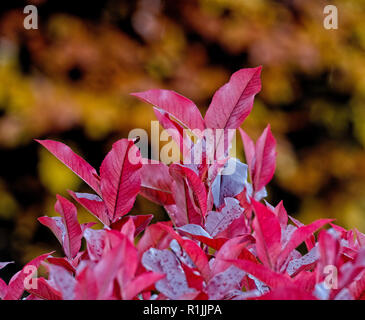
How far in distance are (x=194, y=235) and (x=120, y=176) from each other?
0.37 ft

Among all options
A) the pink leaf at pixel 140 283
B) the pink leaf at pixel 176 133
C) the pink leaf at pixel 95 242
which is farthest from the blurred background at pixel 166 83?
the pink leaf at pixel 140 283

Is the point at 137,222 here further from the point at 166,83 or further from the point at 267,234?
the point at 166,83

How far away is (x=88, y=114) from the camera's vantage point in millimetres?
2221

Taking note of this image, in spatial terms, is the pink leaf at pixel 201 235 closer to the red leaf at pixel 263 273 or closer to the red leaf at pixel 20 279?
the red leaf at pixel 263 273

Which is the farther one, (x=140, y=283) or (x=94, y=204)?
(x=94, y=204)

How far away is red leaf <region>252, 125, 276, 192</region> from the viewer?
A: 0.66m

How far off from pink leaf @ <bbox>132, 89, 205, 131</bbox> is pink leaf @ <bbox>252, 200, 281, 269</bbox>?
169mm

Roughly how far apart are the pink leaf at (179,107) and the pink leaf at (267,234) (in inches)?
6.6

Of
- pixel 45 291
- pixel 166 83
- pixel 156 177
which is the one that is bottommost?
pixel 45 291

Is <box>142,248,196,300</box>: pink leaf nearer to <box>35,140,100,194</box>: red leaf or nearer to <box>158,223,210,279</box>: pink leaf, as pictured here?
<box>158,223,210,279</box>: pink leaf

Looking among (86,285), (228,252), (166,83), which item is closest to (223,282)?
(228,252)

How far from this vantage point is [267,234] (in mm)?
509
